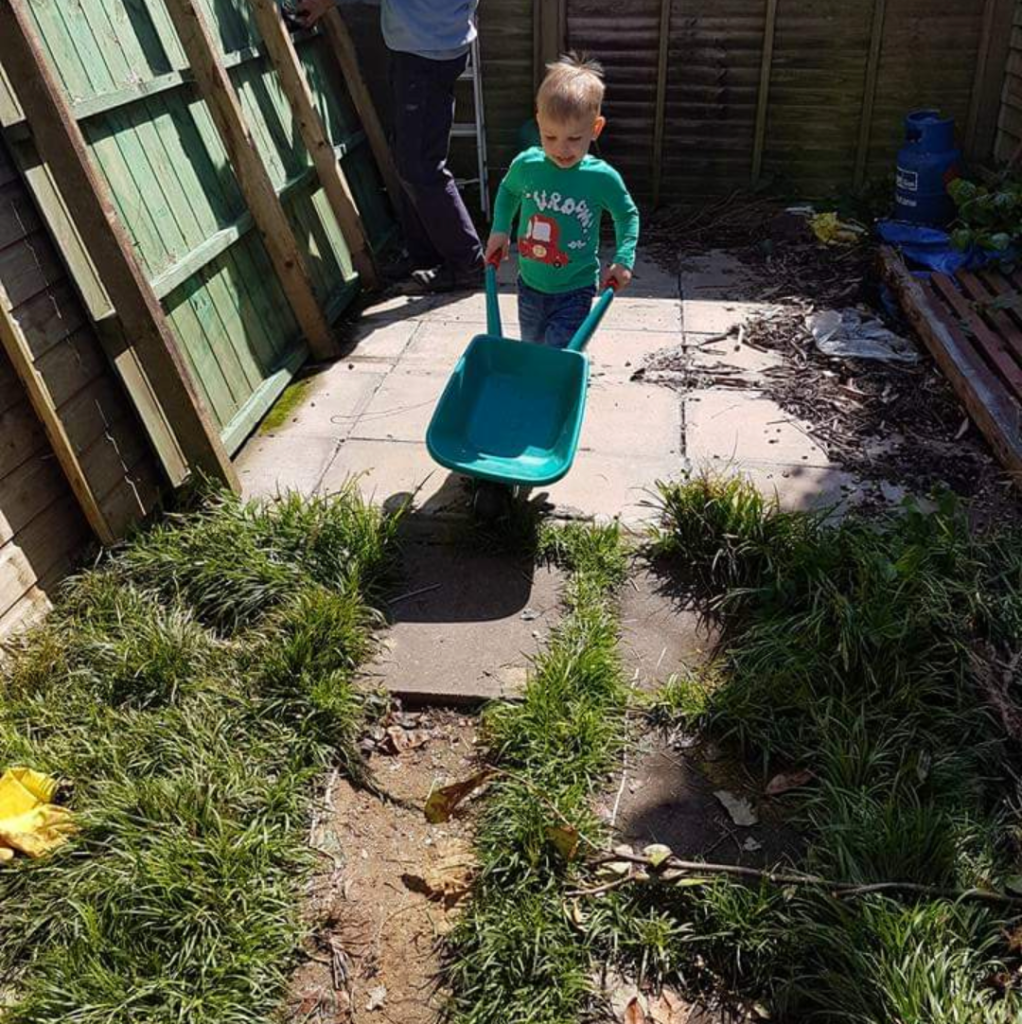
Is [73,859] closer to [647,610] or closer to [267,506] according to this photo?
[267,506]

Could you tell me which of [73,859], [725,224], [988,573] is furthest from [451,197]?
[73,859]

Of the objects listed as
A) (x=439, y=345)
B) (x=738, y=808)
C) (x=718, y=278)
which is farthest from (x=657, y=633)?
(x=718, y=278)

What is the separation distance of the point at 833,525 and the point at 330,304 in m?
2.97

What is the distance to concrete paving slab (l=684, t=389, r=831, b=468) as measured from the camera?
13.5 feet

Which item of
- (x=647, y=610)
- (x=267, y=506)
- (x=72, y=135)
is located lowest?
(x=647, y=610)

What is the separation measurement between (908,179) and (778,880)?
507cm

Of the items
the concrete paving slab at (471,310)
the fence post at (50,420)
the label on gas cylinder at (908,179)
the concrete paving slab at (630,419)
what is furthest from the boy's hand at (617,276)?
the label on gas cylinder at (908,179)

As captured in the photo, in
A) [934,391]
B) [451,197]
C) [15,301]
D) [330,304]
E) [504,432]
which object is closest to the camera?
[15,301]

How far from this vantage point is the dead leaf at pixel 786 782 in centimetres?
262

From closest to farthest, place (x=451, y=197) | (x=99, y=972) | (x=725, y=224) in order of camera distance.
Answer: (x=99, y=972) < (x=451, y=197) < (x=725, y=224)

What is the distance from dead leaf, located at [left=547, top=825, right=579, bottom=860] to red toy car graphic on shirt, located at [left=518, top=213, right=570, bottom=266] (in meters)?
2.22

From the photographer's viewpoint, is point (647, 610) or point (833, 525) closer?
point (647, 610)

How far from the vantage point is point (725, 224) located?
22.7 ft

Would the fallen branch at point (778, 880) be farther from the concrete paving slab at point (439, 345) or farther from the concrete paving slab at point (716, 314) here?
the concrete paving slab at point (716, 314)
